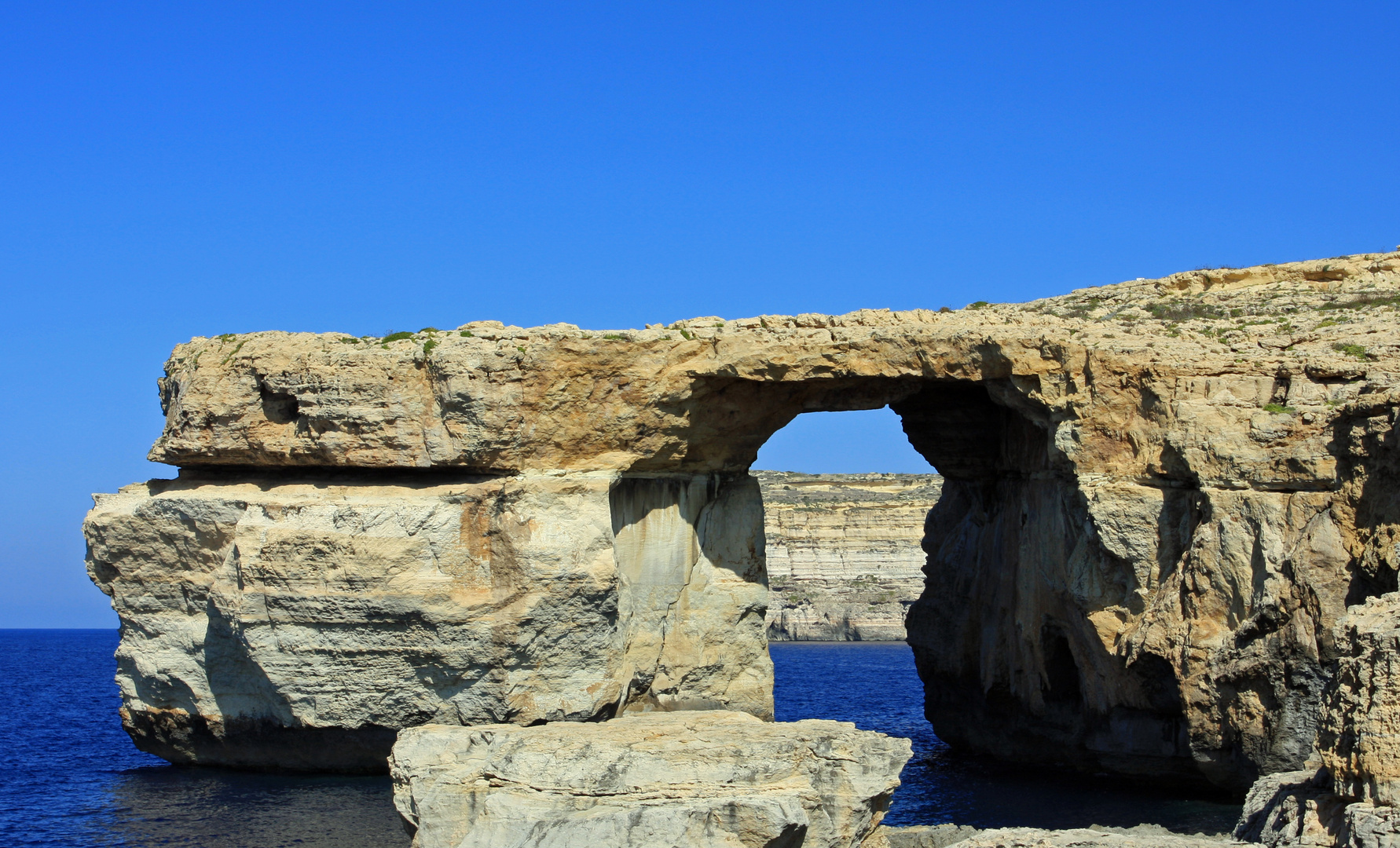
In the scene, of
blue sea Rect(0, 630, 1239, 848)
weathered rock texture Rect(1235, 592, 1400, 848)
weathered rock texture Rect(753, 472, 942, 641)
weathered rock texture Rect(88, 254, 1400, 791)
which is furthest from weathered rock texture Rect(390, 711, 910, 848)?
weathered rock texture Rect(753, 472, 942, 641)

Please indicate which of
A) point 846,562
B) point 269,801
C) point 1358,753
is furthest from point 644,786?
point 846,562

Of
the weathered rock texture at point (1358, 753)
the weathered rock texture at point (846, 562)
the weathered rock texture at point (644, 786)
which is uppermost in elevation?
the weathered rock texture at point (1358, 753)

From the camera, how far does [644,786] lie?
15320 millimetres

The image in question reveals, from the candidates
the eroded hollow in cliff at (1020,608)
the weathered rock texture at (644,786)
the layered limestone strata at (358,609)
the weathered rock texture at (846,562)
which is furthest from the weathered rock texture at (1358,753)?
the weathered rock texture at (846,562)

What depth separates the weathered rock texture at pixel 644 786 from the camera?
14.9 metres

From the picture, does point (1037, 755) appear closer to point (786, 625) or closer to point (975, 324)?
point (975, 324)

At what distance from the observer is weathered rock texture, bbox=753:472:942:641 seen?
68.9 metres

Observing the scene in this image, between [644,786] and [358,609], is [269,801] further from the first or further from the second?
[644,786]

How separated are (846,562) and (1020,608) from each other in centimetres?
4327

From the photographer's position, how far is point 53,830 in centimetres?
2116

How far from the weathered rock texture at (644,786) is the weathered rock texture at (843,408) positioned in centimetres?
630

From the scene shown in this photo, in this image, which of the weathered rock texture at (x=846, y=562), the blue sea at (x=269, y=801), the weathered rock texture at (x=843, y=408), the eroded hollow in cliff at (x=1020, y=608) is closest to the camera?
the blue sea at (x=269, y=801)

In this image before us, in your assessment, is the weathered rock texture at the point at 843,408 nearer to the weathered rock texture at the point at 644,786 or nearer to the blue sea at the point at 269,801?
the blue sea at the point at 269,801

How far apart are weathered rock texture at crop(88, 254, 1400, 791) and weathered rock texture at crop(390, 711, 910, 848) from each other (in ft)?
20.7
